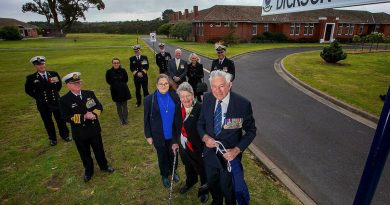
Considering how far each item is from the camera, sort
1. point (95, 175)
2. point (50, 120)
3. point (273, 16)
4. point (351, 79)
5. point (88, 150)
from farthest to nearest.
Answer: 1. point (273, 16)
2. point (351, 79)
3. point (50, 120)
4. point (95, 175)
5. point (88, 150)

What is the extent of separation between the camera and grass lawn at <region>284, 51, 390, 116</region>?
9.98 m

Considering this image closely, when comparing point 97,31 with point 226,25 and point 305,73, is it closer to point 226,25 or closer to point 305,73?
point 226,25

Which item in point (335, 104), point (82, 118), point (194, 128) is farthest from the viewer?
point (335, 104)

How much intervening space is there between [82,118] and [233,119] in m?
2.87

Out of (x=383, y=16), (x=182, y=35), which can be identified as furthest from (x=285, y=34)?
(x=383, y=16)

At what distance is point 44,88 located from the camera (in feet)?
20.2

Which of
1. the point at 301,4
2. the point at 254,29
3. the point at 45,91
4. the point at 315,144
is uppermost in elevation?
the point at 301,4

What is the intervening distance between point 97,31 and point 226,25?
8417cm

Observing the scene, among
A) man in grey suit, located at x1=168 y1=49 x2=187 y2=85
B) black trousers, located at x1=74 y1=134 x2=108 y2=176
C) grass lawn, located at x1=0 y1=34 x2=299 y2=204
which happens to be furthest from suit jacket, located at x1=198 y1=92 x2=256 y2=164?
man in grey suit, located at x1=168 y1=49 x2=187 y2=85

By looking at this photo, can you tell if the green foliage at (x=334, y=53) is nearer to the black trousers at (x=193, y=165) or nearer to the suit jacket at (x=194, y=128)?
the black trousers at (x=193, y=165)

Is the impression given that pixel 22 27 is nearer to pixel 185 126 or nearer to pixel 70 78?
pixel 70 78

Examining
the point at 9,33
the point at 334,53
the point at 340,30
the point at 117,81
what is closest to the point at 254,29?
the point at 340,30

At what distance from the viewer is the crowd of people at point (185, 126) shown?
343 cm

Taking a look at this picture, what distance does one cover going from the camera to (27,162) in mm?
5879
